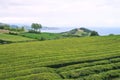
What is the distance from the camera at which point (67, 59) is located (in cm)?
3925

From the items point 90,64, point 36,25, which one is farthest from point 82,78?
point 36,25

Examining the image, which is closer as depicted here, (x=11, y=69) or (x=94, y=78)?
(x=94, y=78)

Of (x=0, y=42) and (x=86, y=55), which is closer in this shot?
(x=86, y=55)

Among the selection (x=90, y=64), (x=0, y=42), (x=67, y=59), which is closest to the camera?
(x=90, y=64)

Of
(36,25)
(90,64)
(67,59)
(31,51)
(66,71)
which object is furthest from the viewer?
(36,25)

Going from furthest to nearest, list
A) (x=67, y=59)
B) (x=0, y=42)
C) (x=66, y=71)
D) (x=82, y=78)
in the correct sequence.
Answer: (x=0, y=42) → (x=67, y=59) → (x=66, y=71) → (x=82, y=78)

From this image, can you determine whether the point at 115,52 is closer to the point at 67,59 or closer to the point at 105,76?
the point at 67,59

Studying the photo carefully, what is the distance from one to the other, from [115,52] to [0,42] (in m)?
32.5

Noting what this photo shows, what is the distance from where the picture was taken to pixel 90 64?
36781mm

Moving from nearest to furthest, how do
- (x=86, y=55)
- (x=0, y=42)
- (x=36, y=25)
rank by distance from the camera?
(x=86, y=55), (x=0, y=42), (x=36, y=25)

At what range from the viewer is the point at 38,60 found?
38969 mm

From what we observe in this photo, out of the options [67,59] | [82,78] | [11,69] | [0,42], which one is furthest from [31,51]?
[0,42]

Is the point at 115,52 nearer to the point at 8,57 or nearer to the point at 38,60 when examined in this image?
the point at 38,60

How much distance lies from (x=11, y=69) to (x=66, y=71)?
258 inches
